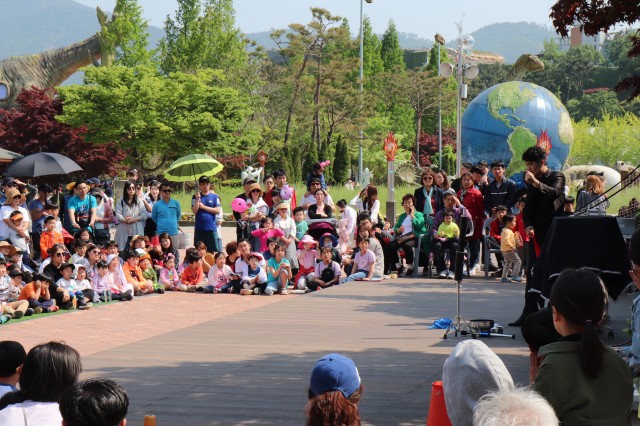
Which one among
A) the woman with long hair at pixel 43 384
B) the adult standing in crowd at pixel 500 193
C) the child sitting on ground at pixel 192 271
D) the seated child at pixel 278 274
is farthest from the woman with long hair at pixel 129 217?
the woman with long hair at pixel 43 384

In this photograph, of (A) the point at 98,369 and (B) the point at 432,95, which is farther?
(B) the point at 432,95

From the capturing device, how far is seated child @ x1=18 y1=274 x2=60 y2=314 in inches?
524

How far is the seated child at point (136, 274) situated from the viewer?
597 inches

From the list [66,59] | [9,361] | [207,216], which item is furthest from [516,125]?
→ [66,59]

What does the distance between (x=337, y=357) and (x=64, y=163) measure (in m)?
15.9

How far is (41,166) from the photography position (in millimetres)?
18688

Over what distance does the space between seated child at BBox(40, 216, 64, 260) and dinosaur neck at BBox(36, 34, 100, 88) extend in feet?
155

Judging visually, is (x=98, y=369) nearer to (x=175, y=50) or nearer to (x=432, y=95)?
(x=175, y=50)

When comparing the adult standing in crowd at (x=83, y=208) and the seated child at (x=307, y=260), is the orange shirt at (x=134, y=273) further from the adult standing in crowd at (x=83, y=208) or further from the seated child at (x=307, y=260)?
the seated child at (x=307, y=260)

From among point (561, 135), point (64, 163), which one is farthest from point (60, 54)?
point (64, 163)

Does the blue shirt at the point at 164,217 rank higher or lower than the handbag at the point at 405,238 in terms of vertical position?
higher

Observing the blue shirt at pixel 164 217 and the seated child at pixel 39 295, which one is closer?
the seated child at pixel 39 295

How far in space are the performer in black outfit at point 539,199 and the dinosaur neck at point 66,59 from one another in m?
53.6

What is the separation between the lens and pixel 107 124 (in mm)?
37312
